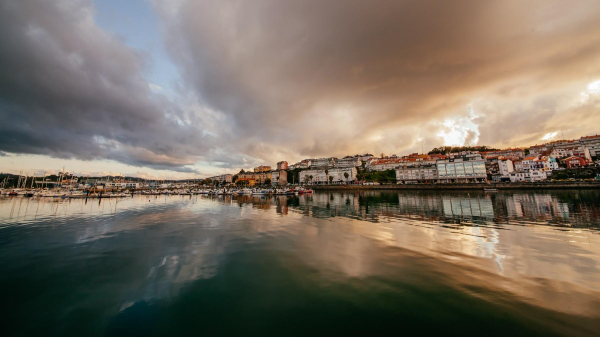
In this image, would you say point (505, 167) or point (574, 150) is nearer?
point (574, 150)

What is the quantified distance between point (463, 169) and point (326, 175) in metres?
68.6

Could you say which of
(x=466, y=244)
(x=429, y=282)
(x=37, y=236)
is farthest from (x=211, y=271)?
(x=37, y=236)

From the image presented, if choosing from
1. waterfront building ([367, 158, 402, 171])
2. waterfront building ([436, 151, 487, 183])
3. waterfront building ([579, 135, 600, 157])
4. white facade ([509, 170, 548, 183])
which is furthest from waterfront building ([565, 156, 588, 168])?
waterfront building ([367, 158, 402, 171])

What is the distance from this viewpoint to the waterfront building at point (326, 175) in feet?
413

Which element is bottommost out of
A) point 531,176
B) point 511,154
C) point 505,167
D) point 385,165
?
point 531,176

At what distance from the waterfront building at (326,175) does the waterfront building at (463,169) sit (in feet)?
144

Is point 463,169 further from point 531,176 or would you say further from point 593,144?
point 593,144

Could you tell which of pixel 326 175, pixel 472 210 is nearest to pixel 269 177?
pixel 326 175

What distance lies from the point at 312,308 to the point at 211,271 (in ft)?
15.8

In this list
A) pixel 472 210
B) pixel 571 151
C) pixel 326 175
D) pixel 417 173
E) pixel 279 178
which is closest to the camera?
pixel 472 210

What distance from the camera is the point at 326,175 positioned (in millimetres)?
133750

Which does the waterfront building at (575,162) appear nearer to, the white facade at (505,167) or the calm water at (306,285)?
the white facade at (505,167)

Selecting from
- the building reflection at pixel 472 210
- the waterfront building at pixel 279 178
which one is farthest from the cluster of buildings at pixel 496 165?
the building reflection at pixel 472 210

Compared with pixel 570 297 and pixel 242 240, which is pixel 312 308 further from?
pixel 242 240
